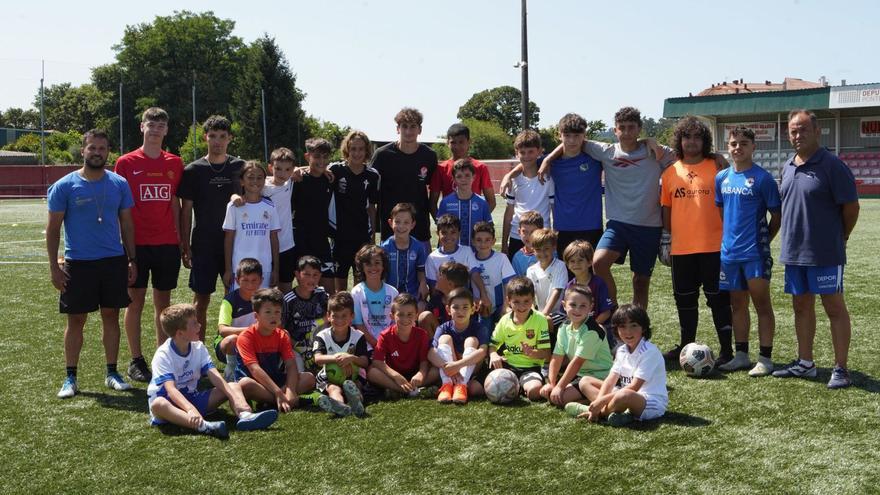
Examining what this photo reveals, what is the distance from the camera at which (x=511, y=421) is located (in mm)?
5348

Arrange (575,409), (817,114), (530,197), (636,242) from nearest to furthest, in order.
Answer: (575,409) → (636,242) → (530,197) → (817,114)

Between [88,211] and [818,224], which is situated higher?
[88,211]

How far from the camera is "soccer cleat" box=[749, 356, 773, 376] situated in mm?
6336

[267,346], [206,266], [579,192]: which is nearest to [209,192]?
[206,266]

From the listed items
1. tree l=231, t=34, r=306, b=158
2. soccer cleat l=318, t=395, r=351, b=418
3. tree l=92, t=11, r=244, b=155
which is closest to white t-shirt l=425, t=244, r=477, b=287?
soccer cleat l=318, t=395, r=351, b=418

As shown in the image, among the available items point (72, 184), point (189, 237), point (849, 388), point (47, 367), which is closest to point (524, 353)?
point (849, 388)

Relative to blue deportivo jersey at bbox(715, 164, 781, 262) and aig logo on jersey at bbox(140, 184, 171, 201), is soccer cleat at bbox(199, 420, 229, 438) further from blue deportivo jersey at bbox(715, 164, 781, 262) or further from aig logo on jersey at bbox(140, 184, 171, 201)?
blue deportivo jersey at bbox(715, 164, 781, 262)

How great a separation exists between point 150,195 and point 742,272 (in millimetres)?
4557

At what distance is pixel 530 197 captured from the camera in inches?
289

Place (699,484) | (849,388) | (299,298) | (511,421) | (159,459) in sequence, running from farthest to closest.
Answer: (299,298), (849,388), (511,421), (159,459), (699,484)

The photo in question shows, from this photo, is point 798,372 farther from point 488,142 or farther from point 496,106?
point 496,106

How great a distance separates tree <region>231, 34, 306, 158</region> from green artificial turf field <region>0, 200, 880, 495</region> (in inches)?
2193

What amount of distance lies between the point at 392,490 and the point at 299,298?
2.60 metres

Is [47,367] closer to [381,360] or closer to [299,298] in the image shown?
[299,298]
